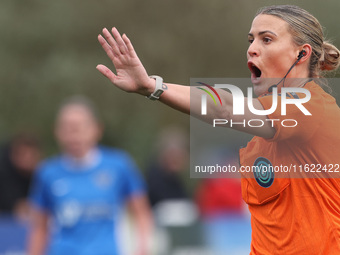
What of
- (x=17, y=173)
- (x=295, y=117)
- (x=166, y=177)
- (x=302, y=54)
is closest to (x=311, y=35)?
(x=302, y=54)

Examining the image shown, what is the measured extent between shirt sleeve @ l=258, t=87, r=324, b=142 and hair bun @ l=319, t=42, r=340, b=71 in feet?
1.14

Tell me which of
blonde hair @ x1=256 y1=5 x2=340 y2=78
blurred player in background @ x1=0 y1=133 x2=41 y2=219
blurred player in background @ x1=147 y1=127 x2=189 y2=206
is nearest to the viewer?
blonde hair @ x1=256 y1=5 x2=340 y2=78

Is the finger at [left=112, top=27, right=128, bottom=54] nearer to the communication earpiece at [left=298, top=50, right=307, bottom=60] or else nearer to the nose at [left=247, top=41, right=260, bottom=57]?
the nose at [left=247, top=41, right=260, bottom=57]

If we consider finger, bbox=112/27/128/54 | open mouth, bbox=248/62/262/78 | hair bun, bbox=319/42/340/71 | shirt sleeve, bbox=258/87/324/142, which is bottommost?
shirt sleeve, bbox=258/87/324/142

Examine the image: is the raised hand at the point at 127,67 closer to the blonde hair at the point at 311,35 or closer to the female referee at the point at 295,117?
the female referee at the point at 295,117

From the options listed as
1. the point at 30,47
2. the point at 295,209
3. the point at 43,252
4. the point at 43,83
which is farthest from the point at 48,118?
the point at 295,209

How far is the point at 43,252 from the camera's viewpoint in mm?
6422

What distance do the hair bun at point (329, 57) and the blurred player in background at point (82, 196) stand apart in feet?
10.3

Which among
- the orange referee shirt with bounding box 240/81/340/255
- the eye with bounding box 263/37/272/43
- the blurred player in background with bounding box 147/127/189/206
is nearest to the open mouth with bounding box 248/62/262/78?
the eye with bounding box 263/37/272/43

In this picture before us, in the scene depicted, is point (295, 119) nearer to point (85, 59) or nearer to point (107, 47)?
point (107, 47)

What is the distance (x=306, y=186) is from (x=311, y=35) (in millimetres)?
697

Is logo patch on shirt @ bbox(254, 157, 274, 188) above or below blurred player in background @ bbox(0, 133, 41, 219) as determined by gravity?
below

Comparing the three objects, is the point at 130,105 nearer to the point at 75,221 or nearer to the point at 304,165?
the point at 75,221

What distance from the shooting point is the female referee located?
3066mm
